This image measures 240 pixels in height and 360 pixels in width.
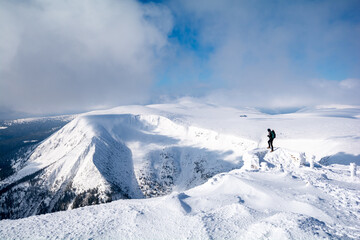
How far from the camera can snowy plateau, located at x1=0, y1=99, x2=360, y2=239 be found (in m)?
5.59

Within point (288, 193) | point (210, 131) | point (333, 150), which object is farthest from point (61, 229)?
point (210, 131)

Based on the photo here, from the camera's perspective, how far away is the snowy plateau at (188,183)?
5.59 meters

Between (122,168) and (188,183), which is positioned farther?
(122,168)

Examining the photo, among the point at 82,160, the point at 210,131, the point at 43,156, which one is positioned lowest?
the point at 43,156

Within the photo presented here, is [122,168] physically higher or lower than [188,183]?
higher

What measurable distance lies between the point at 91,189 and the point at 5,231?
2689 inches

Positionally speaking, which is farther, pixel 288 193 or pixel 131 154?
pixel 131 154

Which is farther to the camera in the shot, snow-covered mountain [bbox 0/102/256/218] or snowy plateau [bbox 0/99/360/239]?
snow-covered mountain [bbox 0/102/256/218]

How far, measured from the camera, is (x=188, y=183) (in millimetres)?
68125

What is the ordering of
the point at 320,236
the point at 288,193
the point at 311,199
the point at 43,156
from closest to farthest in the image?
the point at 320,236 < the point at 311,199 < the point at 288,193 < the point at 43,156

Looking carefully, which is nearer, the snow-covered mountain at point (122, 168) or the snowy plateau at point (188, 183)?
the snowy plateau at point (188, 183)

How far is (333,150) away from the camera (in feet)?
85.0

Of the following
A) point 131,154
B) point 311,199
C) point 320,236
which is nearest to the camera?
point 320,236

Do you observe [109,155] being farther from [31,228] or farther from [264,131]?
[31,228]
